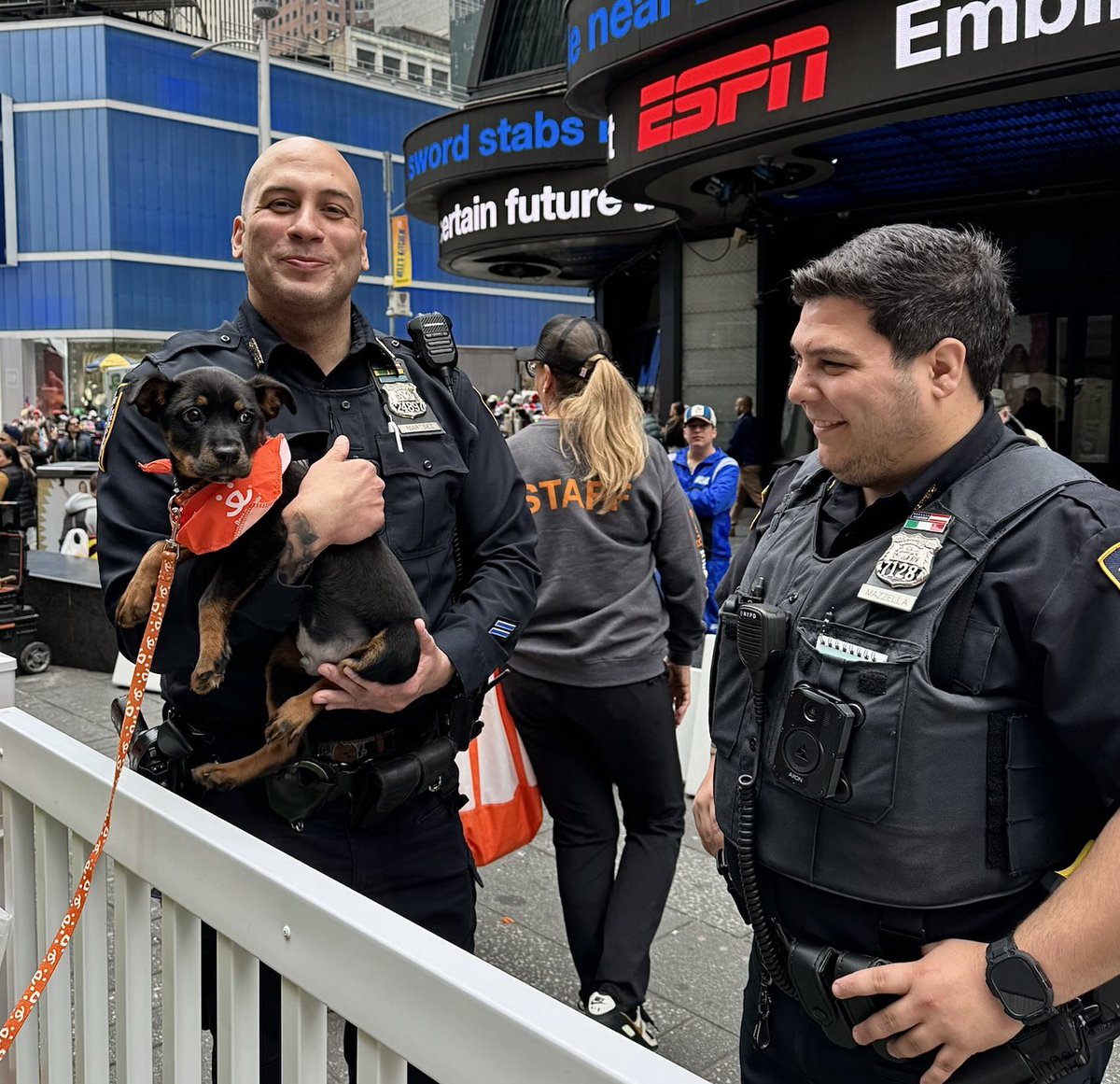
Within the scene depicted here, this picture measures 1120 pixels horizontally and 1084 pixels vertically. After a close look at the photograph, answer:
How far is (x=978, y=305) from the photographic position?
161cm

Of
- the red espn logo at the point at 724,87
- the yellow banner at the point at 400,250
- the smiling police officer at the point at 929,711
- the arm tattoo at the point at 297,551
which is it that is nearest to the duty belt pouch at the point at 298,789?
the arm tattoo at the point at 297,551

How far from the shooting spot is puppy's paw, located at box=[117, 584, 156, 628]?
190 cm

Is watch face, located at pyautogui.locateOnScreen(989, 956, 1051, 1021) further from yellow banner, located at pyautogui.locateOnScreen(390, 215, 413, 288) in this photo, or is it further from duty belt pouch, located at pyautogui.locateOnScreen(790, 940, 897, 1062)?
Answer: yellow banner, located at pyautogui.locateOnScreen(390, 215, 413, 288)

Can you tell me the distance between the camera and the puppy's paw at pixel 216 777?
2.01 metres

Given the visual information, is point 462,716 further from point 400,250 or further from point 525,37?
point 400,250

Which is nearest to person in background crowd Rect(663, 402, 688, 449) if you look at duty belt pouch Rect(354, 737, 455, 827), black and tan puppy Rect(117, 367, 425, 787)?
duty belt pouch Rect(354, 737, 455, 827)

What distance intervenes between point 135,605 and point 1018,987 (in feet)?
5.17

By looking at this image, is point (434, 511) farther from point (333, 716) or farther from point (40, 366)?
point (40, 366)

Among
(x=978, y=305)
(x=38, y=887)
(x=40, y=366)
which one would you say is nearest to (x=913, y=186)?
(x=978, y=305)

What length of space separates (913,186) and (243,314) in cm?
991

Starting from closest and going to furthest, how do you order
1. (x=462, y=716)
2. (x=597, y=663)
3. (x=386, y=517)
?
(x=386, y=517) → (x=462, y=716) → (x=597, y=663)

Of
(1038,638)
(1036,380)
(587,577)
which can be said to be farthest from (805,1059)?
(1036,380)

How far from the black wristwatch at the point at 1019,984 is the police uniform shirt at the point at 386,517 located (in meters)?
1.15

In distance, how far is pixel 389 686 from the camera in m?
1.99
